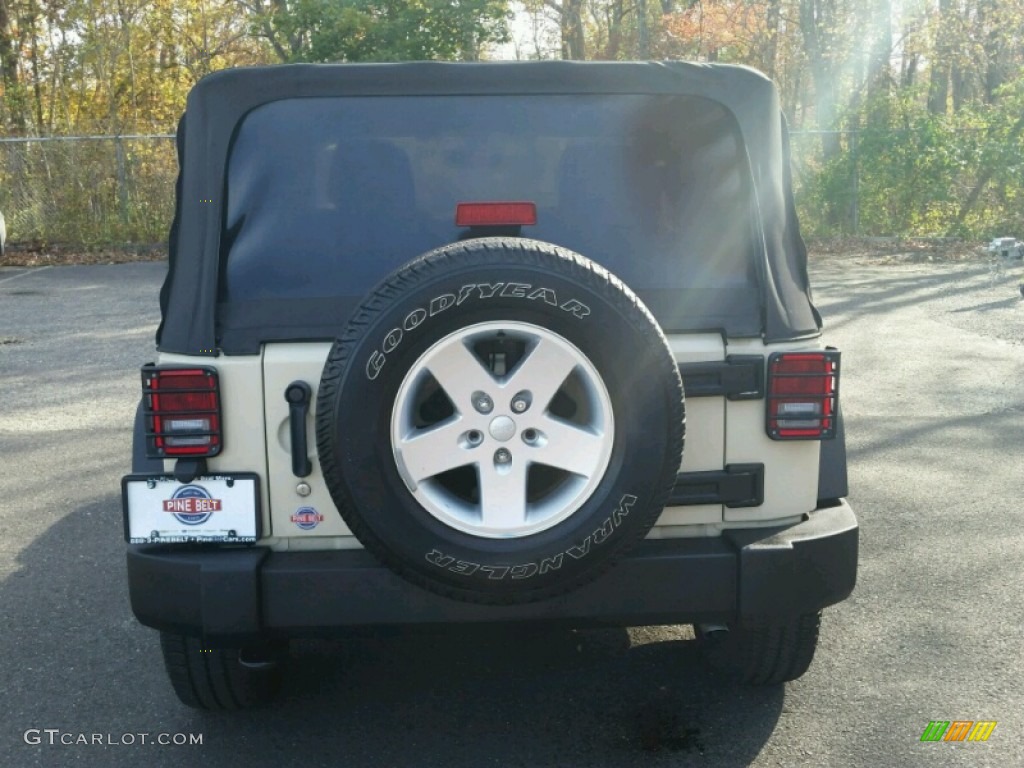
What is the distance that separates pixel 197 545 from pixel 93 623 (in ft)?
4.97

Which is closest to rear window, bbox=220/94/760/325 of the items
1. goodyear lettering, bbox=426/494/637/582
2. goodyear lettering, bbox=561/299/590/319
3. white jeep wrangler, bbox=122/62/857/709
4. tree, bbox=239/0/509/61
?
white jeep wrangler, bbox=122/62/857/709

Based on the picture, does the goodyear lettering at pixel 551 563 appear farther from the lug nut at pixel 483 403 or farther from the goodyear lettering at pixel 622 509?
the lug nut at pixel 483 403

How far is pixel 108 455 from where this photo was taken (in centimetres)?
715

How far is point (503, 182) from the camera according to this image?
3.55m

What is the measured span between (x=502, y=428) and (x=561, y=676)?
1333 mm

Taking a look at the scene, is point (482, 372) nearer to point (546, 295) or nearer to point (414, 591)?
point (546, 295)

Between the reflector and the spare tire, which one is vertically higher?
the reflector

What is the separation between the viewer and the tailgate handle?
10.7 feet

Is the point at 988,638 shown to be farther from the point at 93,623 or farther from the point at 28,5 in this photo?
the point at 28,5

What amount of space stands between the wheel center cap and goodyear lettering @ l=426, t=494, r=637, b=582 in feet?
1.04

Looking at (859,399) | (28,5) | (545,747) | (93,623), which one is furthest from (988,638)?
(28,5)

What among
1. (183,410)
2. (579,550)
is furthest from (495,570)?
(183,410)

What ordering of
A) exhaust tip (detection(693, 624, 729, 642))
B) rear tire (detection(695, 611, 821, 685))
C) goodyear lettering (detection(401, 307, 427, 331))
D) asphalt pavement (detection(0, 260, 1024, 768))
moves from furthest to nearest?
exhaust tip (detection(693, 624, 729, 642)) < rear tire (detection(695, 611, 821, 685)) < asphalt pavement (detection(0, 260, 1024, 768)) < goodyear lettering (detection(401, 307, 427, 331))

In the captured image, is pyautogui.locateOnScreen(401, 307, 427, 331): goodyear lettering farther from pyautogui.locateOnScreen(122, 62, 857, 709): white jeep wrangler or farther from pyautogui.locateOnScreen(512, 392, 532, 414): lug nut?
pyautogui.locateOnScreen(512, 392, 532, 414): lug nut
